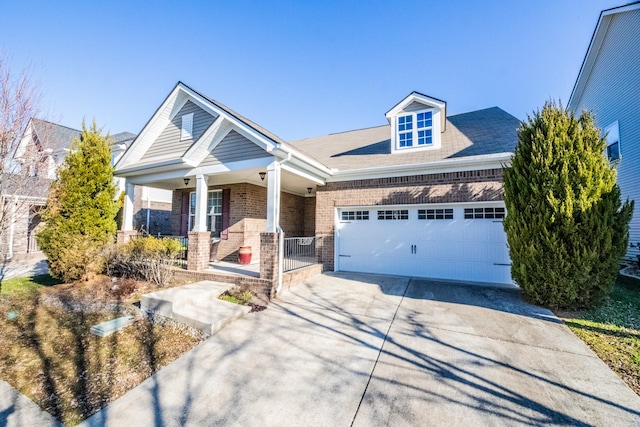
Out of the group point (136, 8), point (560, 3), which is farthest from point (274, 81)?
point (560, 3)

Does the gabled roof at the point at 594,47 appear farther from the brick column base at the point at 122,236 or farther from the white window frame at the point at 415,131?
the brick column base at the point at 122,236

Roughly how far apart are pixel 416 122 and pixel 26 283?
42.5ft

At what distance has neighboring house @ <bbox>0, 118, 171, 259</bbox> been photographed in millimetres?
6945

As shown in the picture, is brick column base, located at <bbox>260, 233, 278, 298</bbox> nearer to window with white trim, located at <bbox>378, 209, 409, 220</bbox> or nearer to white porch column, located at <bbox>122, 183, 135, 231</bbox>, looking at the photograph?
window with white trim, located at <bbox>378, 209, 409, 220</bbox>

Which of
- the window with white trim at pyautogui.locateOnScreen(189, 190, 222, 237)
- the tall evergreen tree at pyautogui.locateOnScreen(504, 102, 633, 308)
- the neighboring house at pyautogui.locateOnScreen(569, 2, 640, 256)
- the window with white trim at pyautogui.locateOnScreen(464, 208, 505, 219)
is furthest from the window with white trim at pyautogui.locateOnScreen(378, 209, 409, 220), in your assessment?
the neighboring house at pyautogui.locateOnScreen(569, 2, 640, 256)

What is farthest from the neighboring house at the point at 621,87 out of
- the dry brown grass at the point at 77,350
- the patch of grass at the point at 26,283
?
the patch of grass at the point at 26,283

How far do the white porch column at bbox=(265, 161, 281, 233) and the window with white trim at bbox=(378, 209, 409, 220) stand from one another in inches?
150

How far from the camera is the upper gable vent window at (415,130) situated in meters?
9.55

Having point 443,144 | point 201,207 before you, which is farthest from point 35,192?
point 443,144

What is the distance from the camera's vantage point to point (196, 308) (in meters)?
5.34

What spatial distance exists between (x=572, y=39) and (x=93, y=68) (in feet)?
53.5

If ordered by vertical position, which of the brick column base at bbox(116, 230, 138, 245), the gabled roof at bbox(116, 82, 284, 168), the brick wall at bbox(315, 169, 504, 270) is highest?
the gabled roof at bbox(116, 82, 284, 168)

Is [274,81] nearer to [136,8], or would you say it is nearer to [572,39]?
[136,8]

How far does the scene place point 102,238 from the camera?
8281mm
